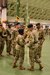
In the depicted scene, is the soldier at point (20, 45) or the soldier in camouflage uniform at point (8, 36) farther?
the soldier in camouflage uniform at point (8, 36)

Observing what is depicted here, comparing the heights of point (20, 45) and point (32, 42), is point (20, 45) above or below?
below

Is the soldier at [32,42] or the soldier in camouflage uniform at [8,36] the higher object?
the soldier at [32,42]

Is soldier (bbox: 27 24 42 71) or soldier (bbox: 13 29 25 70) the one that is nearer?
soldier (bbox: 27 24 42 71)

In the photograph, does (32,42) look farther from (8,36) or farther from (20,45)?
(8,36)

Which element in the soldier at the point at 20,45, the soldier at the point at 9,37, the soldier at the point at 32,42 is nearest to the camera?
the soldier at the point at 32,42

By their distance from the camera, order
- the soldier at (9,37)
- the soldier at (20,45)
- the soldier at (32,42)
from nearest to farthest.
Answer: the soldier at (32,42) → the soldier at (20,45) → the soldier at (9,37)

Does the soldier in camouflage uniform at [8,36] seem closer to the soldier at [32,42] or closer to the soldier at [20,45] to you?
the soldier at [20,45]

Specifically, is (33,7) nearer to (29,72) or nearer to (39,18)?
(39,18)

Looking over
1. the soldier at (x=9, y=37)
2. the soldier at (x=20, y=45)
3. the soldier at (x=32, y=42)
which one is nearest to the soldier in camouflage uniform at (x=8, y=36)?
the soldier at (x=9, y=37)

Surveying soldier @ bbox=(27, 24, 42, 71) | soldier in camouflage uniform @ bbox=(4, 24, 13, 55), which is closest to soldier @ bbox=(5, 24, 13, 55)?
soldier in camouflage uniform @ bbox=(4, 24, 13, 55)

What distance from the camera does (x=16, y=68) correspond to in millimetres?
10828

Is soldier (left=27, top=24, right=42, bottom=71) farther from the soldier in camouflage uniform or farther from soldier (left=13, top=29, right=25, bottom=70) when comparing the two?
the soldier in camouflage uniform

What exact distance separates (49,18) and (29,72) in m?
32.9

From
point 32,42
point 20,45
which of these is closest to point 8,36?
point 20,45
